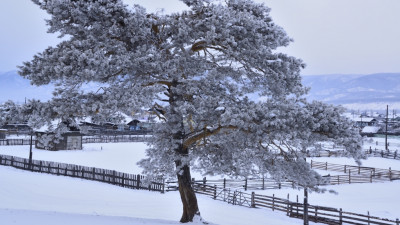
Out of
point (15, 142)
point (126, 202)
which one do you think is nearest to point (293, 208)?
point (126, 202)

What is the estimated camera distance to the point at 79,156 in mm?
38969

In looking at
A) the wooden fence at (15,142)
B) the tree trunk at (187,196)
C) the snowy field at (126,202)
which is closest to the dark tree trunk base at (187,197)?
the tree trunk at (187,196)

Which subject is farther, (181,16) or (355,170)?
(355,170)

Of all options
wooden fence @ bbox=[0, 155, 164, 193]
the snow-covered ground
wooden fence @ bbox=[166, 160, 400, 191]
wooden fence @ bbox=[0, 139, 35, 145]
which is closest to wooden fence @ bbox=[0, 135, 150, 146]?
wooden fence @ bbox=[0, 139, 35, 145]

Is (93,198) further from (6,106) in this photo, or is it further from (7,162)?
(7,162)

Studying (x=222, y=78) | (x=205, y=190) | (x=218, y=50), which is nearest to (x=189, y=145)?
(x=222, y=78)

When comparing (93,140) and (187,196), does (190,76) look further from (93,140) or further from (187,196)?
(93,140)

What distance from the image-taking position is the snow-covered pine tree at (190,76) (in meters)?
9.59

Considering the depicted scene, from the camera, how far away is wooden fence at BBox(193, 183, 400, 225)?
17062mm

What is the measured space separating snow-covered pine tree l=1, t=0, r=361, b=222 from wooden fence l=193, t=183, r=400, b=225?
7.52m

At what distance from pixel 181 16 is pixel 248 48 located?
2.78 meters

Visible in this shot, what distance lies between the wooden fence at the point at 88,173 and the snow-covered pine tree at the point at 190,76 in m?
11.4

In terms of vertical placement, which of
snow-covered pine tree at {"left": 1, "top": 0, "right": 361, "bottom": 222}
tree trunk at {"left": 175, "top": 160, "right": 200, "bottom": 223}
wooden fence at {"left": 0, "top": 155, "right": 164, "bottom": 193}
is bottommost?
wooden fence at {"left": 0, "top": 155, "right": 164, "bottom": 193}

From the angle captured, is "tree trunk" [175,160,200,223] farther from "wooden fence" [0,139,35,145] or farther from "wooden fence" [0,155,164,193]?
"wooden fence" [0,139,35,145]
